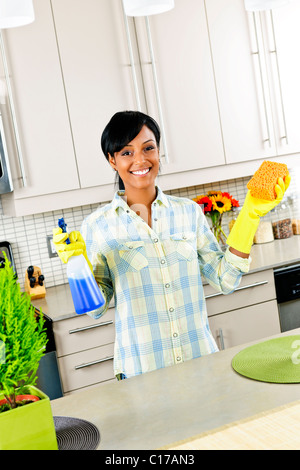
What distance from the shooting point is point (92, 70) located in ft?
8.72

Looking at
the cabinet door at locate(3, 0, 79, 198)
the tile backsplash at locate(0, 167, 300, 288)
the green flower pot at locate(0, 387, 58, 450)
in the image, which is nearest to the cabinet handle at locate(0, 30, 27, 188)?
the cabinet door at locate(3, 0, 79, 198)

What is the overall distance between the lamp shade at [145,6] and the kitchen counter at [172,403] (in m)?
0.98

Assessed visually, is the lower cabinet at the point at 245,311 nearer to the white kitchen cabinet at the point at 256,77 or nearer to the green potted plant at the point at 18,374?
the white kitchen cabinet at the point at 256,77

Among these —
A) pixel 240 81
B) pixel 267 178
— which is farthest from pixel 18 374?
pixel 240 81

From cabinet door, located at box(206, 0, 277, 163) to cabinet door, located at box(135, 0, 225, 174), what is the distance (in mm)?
55

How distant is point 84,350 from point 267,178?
1.34 metres

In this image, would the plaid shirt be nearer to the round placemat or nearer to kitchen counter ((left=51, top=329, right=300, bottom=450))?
kitchen counter ((left=51, top=329, right=300, bottom=450))

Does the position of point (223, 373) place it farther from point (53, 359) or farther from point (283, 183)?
point (53, 359)

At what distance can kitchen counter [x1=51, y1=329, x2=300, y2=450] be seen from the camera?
1.10m

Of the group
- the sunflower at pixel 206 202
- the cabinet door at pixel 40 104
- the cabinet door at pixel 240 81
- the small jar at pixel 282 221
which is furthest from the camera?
the small jar at pixel 282 221

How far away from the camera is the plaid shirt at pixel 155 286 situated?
70.8 inches

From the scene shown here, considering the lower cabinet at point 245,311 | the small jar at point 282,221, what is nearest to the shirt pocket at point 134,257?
the lower cabinet at point 245,311

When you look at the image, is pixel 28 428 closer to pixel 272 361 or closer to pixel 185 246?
pixel 272 361

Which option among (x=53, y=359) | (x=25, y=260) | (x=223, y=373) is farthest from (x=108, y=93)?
(x=223, y=373)
